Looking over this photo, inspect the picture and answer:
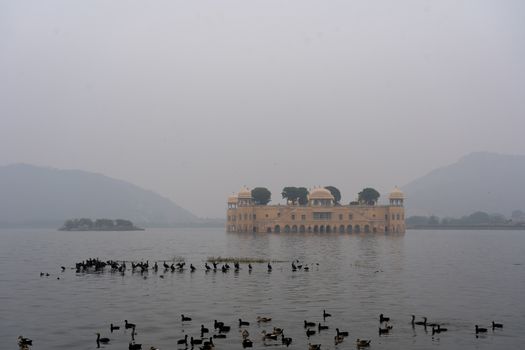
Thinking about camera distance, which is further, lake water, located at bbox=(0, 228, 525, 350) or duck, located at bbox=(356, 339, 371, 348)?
lake water, located at bbox=(0, 228, 525, 350)

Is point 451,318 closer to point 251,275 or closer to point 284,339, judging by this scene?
point 284,339

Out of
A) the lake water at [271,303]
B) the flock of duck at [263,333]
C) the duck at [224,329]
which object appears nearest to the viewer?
the flock of duck at [263,333]

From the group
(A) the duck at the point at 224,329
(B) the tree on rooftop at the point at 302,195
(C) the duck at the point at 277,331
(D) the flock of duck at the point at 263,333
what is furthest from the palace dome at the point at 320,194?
(C) the duck at the point at 277,331

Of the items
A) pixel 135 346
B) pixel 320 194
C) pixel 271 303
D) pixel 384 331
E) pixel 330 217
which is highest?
pixel 320 194

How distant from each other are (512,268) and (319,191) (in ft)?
313

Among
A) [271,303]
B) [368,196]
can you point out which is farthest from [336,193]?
[271,303]

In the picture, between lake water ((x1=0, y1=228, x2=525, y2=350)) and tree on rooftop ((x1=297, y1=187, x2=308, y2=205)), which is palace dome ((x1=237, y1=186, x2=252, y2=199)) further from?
lake water ((x1=0, y1=228, x2=525, y2=350))

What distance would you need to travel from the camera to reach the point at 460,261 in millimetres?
76375

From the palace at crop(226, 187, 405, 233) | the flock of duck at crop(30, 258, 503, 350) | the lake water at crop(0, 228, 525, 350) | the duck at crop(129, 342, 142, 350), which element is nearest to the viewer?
the duck at crop(129, 342, 142, 350)

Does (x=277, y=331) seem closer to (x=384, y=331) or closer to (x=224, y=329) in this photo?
(x=224, y=329)

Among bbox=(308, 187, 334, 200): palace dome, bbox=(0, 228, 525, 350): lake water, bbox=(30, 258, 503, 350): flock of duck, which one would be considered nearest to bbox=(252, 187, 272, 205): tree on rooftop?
bbox=(308, 187, 334, 200): palace dome

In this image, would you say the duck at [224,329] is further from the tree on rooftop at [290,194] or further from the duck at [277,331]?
the tree on rooftop at [290,194]

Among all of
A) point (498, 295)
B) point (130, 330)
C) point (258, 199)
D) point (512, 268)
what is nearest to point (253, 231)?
point (258, 199)

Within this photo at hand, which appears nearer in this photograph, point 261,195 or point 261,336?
point 261,336
